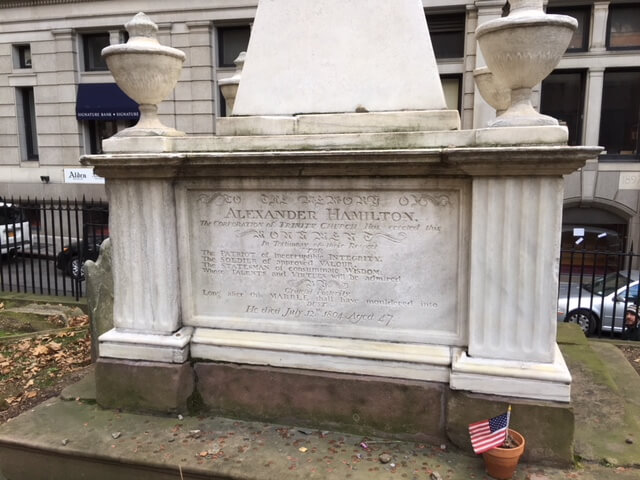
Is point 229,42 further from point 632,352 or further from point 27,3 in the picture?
point 632,352

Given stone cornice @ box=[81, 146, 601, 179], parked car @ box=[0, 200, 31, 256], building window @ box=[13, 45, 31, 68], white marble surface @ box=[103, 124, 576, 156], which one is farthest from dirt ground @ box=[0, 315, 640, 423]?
building window @ box=[13, 45, 31, 68]

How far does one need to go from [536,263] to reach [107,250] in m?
4.27

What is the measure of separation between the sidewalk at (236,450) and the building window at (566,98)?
46.6 ft

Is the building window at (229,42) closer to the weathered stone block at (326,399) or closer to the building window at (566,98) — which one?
the building window at (566,98)

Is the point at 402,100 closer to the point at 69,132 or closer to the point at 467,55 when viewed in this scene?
the point at 467,55

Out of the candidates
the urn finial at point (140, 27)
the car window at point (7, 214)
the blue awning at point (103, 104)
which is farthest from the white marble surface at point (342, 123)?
the blue awning at point (103, 104)

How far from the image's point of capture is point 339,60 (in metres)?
4.09

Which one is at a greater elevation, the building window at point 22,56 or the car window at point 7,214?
the building window at point 22,56

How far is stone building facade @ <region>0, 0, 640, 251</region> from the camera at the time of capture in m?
16.0

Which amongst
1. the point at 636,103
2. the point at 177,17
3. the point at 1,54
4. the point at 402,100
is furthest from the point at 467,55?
the point at 1,54

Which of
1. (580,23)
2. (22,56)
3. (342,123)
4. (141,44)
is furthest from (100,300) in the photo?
(22,56)

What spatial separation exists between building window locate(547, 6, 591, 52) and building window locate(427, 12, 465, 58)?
2.62 metres

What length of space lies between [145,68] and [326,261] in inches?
78.1

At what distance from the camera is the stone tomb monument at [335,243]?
11.6 feet
